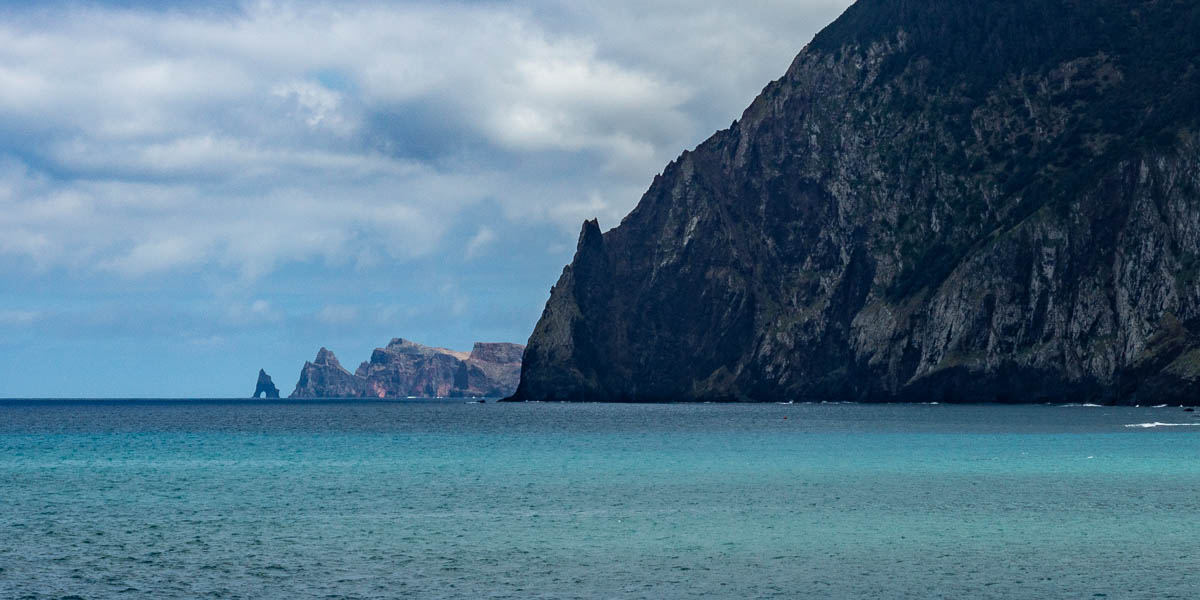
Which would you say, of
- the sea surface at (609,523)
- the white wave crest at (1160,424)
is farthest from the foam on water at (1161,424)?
the sea surface at (609,523)

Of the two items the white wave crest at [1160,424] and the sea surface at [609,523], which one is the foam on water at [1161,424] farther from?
the sea surface at [609,523]

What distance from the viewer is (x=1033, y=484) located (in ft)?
222

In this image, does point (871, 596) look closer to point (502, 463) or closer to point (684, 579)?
point (684, 579)

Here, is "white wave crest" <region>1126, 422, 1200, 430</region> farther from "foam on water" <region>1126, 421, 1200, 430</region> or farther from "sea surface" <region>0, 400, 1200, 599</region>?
"sea surface" <region>0, 400, 1200, 599</region>

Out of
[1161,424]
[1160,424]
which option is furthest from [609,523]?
[1161,424]

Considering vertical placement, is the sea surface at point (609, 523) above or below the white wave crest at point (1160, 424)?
below

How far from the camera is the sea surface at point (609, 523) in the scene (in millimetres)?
38156

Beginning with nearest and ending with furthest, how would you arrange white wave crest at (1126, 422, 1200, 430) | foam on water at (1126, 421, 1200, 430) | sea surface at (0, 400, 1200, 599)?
sea surface at (0, 400, 1200, 599) < white wave crest at (1126, 422, 1200, 430) < foam on water at (1126, 421, 1200, 430)

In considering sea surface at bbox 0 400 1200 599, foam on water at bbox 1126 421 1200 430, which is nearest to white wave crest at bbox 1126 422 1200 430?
foam on water at bbox 1126 421 1200 430

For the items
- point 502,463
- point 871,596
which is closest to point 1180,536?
point 871,596

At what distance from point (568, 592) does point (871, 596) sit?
30.5ft

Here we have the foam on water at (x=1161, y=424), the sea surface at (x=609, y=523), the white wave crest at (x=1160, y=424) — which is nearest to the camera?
the sea surface at (x=609, y=523)

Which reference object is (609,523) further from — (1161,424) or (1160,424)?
(1161,424)

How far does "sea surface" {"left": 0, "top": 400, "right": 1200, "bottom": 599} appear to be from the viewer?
1502 inches
